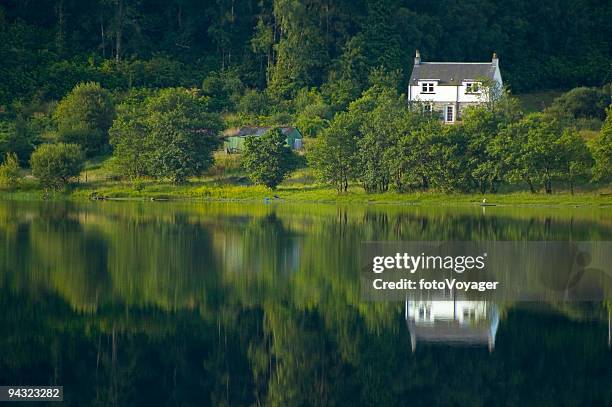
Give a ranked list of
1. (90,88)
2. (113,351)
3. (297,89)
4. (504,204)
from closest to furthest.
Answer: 1. (113,351)
2. (504,204)
3. (90,88)
4. (297,89)

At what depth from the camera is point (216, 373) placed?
17734 millimetres

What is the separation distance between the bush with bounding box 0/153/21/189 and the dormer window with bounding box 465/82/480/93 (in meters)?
29.7

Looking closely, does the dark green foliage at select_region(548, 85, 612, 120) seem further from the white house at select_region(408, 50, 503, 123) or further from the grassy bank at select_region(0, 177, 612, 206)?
the grassy bank at select_region(0, 177, 612, 206)

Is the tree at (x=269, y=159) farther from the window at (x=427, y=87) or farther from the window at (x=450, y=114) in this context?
the window at (x=450, y=114)

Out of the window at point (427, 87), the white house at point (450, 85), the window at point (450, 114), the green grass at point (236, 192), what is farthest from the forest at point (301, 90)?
the window at point (450, 114)

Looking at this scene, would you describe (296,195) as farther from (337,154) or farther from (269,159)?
(337,154)

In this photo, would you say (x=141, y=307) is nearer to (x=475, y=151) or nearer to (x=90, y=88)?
(x=475, y=151)

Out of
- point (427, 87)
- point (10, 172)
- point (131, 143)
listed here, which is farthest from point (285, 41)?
point (10, 172)

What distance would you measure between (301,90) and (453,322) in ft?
192

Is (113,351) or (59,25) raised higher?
(59,25)

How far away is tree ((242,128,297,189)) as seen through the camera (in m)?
61.8

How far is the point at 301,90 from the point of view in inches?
3113

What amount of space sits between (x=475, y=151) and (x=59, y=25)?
3844 cm

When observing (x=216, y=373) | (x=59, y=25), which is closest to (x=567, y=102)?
(x=59, y=25)
